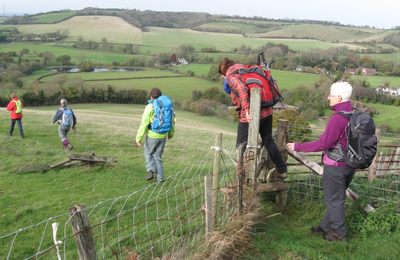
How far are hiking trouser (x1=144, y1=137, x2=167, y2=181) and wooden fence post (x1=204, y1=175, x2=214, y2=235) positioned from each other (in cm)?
447

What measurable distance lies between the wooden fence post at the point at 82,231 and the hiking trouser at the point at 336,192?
3917mm

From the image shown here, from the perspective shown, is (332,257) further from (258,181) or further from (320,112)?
(320,112)

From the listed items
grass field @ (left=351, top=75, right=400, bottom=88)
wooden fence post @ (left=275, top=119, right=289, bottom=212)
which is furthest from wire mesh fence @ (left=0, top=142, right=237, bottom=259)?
grass field @ (left=351, top=75, right=400, bottom=88)

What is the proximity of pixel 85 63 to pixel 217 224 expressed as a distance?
83.9m

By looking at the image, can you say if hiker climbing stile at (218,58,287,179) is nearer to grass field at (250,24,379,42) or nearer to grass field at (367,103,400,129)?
grass field at (367,103,400,129)

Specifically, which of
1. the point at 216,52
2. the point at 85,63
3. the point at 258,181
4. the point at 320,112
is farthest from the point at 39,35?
the point at 258,181

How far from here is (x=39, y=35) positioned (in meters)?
117

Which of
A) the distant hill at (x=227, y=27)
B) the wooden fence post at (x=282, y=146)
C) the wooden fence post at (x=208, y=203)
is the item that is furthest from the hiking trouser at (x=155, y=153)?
the distant hill at (x=227, y=27)

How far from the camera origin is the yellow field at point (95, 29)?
12138cm

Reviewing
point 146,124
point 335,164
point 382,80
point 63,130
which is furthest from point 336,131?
point 382,80

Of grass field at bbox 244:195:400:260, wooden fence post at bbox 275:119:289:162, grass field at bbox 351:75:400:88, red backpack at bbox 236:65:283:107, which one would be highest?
red backpack at bbox 236:65:283:107

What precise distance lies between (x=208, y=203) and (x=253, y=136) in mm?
1636

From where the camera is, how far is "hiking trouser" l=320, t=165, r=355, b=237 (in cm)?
629

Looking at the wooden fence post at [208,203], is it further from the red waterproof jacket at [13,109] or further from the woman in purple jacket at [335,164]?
the red waterproof jacket at [13,109]
